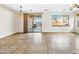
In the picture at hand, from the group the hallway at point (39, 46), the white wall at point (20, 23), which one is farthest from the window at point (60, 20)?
the hallway at point (39, 46)

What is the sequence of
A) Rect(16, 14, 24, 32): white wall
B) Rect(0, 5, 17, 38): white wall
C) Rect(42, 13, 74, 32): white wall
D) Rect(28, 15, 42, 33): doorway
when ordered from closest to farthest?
1. Rect(0, 5, 17, 38): white wall
2. Rect(16, 14, 24, 32): white wall
3. Rect(42, 13, 74, 32): white wall
4. Rect(28, 15, 42, 33): doorway

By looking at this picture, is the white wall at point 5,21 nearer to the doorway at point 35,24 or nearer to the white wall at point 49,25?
the doorway at point 35,24

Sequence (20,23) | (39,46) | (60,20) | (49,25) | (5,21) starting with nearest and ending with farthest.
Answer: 1. (39,46)
2. (5,21)
3. (20,23)
4. (49,25)
5. (60,20)

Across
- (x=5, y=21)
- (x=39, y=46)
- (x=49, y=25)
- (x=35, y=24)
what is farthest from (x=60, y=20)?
(x=39, y=46)

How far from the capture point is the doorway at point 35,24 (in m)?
18.4

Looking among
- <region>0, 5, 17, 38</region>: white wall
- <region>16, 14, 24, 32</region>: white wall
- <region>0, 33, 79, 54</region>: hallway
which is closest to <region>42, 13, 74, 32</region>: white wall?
<region>16, 14, 24, 32</region>: white wall

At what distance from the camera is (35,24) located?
18.7 m

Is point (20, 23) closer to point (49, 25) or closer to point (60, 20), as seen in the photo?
point (49, 25)

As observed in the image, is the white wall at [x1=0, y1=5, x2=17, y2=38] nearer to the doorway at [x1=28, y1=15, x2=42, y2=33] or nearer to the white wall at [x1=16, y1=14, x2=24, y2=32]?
the white wall at [x1=16, y1=14, x2=24, y2=32]

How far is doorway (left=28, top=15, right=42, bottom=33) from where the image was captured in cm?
1841

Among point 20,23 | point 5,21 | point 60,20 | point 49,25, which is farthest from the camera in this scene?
point 60,20

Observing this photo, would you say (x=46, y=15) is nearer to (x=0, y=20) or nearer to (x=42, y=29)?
(x=42, y=29)
